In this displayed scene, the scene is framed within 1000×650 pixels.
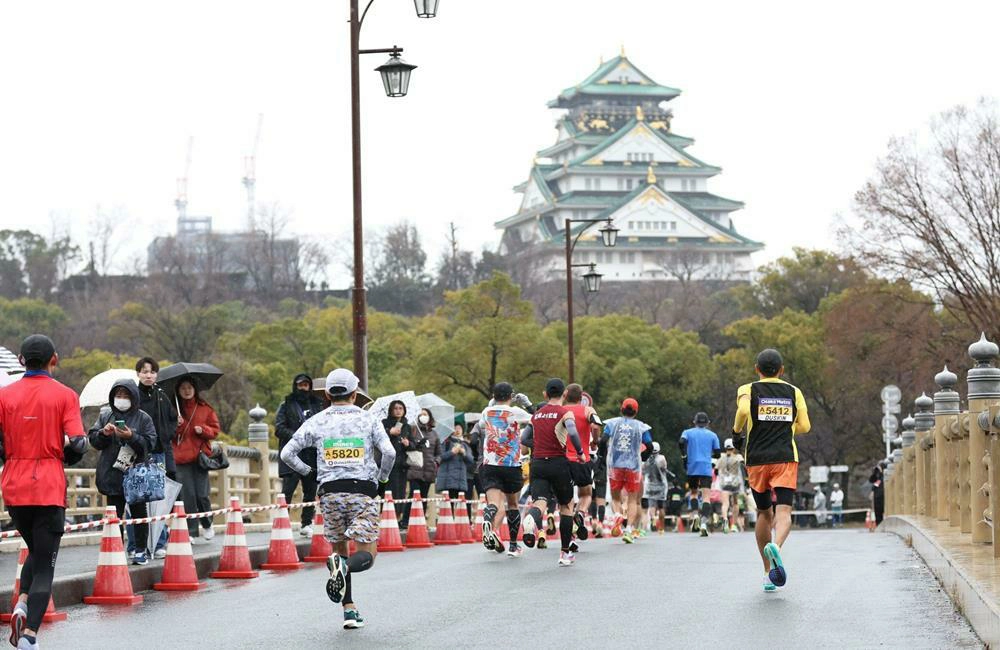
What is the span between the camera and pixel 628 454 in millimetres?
21609

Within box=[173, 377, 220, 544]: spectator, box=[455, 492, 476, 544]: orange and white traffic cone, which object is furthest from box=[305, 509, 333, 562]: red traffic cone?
box=[455, 492, 476, 544]: orange and white traffic cone

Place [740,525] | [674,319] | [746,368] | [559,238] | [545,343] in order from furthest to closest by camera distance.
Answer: [559,238] → [674,319] → [746,368] → [545,343] → [740,525]

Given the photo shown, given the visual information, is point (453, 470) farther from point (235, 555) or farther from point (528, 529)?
point (235, 555)

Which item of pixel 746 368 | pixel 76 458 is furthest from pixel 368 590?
pixel 746 368

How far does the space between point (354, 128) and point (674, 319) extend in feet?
231

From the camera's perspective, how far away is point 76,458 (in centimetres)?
1014

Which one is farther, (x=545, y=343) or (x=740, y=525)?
(x=545, y=343)

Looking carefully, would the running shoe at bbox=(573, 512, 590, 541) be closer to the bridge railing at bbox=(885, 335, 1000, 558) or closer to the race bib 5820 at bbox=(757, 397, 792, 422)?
the bridge railing at bbox=(885, 335, 1000, 558)

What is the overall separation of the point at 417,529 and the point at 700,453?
5.91 meters

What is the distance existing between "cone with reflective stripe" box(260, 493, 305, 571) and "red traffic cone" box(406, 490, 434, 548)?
4.11m

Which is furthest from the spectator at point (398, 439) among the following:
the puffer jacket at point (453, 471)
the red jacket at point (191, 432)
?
the red jacket at point (191, 432)

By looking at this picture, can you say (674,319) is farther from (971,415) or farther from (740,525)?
(971,415)

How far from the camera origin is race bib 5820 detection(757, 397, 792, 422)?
42.7ft

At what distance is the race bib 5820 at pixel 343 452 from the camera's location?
1157cm
